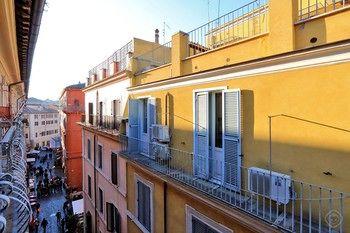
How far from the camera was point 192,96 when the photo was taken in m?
8.29

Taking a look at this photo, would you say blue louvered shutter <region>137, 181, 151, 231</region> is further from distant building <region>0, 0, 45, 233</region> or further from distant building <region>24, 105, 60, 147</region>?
distant building <region>24, 105, 60, 147</region>

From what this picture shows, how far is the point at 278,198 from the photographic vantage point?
16.9 ft

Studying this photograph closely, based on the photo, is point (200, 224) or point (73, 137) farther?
point (73, 137)

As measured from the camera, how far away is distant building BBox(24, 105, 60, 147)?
66000 millimetres

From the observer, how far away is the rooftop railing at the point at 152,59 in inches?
506

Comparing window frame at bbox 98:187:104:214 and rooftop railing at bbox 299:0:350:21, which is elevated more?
rooftop railing at bbox 299:0:350:21

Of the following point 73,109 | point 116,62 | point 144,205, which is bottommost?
point 144,205

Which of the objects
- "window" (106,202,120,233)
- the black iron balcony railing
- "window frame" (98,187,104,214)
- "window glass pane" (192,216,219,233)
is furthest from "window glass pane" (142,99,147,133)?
"window frame" (98,187,104,214)

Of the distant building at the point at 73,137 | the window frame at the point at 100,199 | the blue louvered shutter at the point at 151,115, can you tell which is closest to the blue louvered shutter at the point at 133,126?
the blue louvered shutter at the point at 151,115

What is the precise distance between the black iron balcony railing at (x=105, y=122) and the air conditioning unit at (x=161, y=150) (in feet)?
16.9

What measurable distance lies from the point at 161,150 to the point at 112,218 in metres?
8.19

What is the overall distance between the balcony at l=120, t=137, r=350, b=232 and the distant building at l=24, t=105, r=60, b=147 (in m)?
63.8

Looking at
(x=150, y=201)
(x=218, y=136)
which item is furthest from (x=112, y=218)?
(x=218, y=136)

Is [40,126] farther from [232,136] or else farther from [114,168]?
[232,136]
